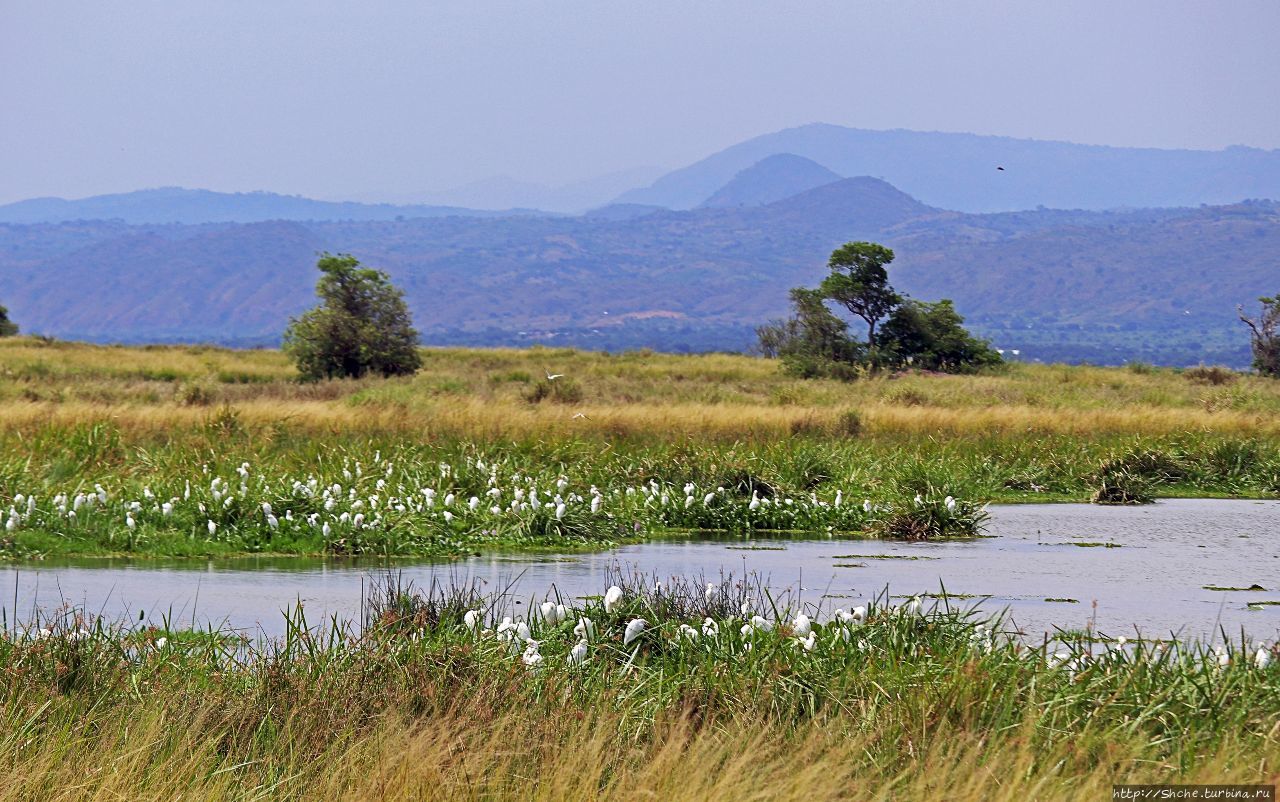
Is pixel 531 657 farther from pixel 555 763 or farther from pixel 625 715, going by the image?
pixel 555 763

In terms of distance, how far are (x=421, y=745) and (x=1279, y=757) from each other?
3497 millimetres

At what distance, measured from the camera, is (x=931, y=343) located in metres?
52.0

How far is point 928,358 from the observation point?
51469 mm

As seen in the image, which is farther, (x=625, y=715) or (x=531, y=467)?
(x=531, y=467)

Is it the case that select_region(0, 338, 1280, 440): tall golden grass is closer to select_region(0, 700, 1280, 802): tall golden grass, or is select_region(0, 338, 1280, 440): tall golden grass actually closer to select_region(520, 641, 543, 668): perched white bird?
select_region(520, 641, 543, 668): perched white bird

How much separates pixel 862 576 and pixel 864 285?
38.9 m

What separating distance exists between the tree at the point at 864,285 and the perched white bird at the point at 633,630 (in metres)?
43.3

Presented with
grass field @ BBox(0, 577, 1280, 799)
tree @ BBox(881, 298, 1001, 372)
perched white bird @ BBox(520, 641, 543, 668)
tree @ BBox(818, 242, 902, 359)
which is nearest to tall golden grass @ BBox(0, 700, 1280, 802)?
grass field @ BBox(0, 577, 1280, 799)

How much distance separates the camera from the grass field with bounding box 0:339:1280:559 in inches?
627

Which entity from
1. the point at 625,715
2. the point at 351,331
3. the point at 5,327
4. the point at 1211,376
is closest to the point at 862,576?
the point at 625,715

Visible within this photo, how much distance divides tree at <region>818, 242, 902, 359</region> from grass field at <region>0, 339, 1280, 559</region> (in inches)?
722

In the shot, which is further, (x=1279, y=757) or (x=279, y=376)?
(x=279, y=376)

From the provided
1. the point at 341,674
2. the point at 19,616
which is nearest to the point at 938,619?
the point at 341,674

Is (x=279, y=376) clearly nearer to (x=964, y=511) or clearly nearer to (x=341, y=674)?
(x=964, y=511)
